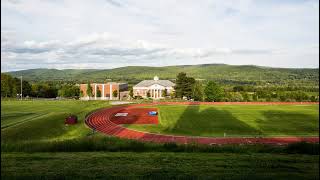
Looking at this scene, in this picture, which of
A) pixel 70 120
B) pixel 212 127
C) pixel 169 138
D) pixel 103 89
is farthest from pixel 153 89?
pixel 169 138

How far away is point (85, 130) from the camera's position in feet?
124

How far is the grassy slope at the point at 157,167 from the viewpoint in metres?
9.77

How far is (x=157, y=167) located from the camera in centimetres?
1153

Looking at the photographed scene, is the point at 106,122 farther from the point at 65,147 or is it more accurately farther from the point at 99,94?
the point at 99,94

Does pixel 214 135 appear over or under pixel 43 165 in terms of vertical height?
under

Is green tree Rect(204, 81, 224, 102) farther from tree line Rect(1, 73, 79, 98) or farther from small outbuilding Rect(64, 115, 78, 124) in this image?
small outbuilding Rect(64, 115, 78, 124)

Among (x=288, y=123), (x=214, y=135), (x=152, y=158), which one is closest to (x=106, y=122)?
(x=214, y=135)

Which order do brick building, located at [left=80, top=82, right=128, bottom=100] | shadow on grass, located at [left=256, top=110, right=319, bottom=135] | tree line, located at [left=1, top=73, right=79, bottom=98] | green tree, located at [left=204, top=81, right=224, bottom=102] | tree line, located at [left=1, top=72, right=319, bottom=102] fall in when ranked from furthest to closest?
1. brick building, located at [left=80, top=82, right=128, bottom=100]
2. tree line, located at [left=1, top=73, right=79, bottom=98]
3. tree line, located at [left=1, top=72, right=319, bottom=102]
4. green tree, located at [left=204, top=81, right=224, bottom=102]
5. shadow on grass, located at [left=256, top=110, right=319, bottom=135]

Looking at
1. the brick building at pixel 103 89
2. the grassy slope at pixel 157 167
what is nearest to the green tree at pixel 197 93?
the brick building at pixel 103 89

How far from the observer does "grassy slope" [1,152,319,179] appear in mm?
9766

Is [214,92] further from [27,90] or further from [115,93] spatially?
[27,90]

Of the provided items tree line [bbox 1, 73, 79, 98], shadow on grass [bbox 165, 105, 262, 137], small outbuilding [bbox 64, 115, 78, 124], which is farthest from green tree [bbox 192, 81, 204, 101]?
small outbuilding [bbox 64, 115, 78, 124]

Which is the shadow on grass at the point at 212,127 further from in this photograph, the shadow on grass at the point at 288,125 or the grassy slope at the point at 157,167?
the grassy slope at the point at 157,167

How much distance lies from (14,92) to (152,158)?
314ft
